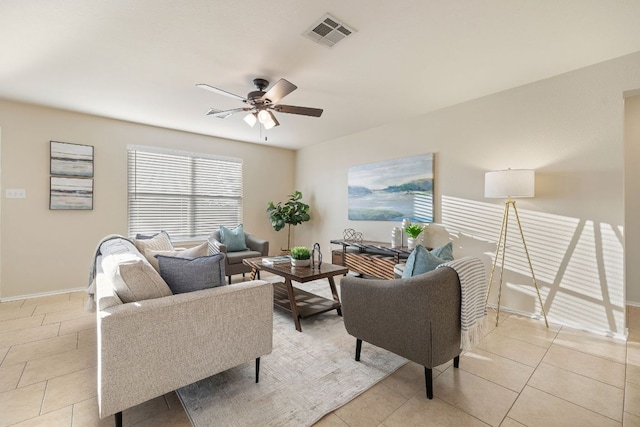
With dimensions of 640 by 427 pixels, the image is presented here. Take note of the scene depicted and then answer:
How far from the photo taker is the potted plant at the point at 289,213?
18.5 feet

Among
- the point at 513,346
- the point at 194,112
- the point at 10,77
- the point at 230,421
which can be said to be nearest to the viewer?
the point at 230,421

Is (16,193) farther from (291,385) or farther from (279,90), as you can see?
(291,385)

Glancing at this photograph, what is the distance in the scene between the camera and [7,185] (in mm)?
3662

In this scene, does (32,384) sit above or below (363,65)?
below

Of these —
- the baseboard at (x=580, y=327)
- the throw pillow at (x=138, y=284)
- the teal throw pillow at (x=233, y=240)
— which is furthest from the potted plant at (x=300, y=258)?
the baseboard at (x=580, y=327)

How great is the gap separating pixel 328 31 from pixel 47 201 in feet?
14.0

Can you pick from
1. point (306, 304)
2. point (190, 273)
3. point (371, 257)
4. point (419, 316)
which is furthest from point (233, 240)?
point (419, 316)

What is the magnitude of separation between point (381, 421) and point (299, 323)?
4.37 feet

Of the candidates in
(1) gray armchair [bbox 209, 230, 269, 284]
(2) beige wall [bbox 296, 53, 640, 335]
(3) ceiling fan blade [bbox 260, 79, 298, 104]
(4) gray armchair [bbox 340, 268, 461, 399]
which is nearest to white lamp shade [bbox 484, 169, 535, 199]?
(2) beige wall [bbox 296, 53, 640, 335]

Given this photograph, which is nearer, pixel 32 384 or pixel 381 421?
pixel 381 421

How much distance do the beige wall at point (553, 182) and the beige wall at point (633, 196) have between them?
1422mm

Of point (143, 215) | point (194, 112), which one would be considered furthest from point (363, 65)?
point (143, 215)

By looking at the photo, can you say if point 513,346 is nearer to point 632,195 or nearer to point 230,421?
point 230,421

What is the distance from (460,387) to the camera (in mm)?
1933
